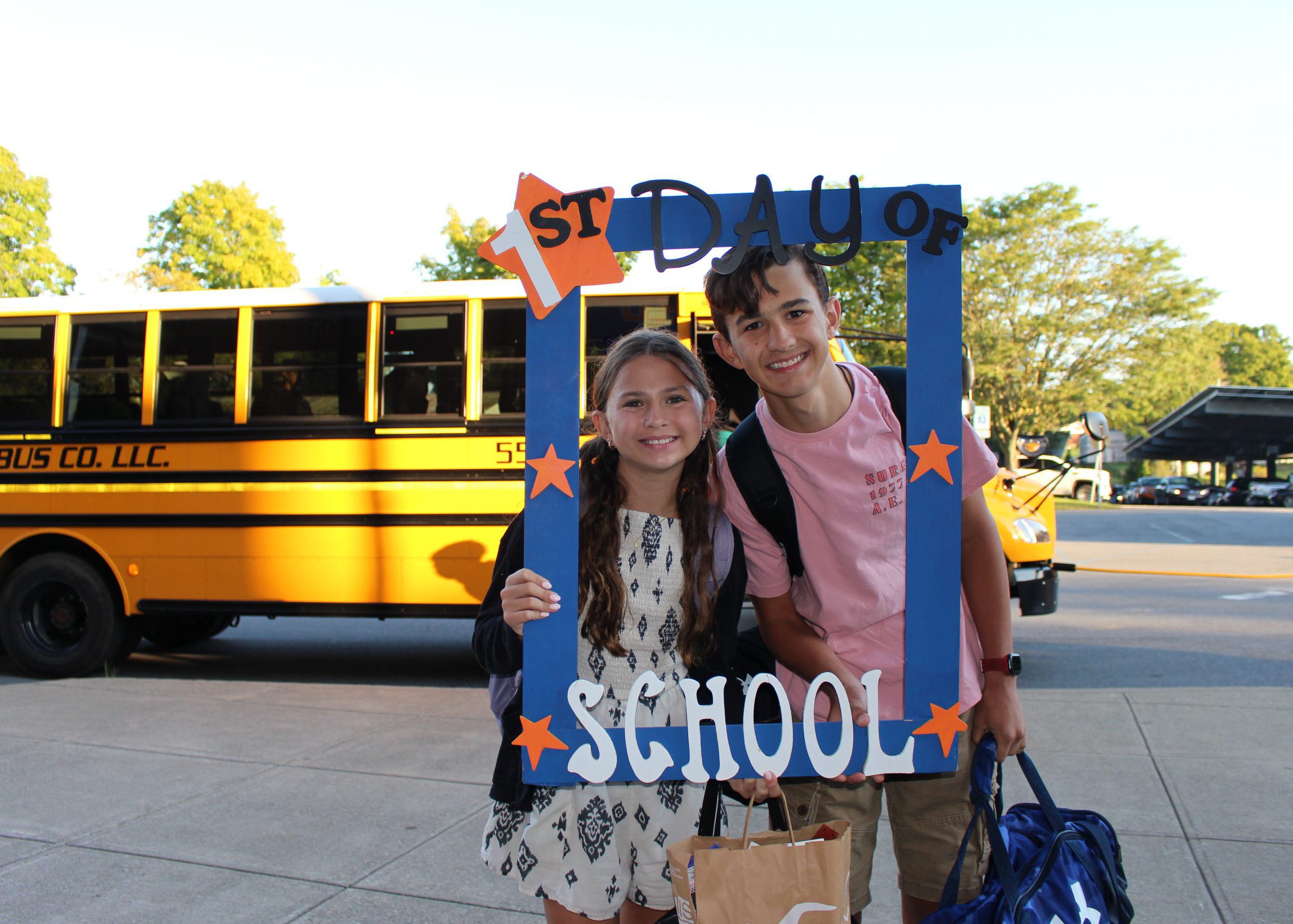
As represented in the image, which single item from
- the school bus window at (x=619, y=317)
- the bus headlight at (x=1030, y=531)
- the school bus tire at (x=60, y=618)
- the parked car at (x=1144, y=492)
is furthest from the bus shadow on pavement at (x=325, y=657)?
the parked car at (x=1144, y=492)

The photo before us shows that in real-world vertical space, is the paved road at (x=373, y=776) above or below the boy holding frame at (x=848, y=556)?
below

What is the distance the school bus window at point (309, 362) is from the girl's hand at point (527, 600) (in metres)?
5.14

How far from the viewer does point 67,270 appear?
102ft

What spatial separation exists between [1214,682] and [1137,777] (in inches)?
103

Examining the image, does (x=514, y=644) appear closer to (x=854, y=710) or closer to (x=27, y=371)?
(x=854, y=710)

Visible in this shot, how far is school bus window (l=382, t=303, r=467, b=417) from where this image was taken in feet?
21.9

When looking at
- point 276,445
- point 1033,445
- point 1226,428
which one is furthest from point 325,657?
point 1226,428

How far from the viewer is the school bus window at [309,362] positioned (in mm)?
6715

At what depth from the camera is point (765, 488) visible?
6.48ft

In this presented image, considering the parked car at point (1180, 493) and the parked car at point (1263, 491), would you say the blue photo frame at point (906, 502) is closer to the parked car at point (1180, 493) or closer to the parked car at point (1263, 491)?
the parked car at point (1263, 491)

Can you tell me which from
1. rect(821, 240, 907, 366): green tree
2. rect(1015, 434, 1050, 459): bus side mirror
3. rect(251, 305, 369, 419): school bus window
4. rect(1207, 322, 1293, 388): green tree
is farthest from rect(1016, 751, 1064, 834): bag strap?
rect(1207, 322, 1293, 388): green tree

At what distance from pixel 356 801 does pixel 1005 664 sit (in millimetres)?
3336

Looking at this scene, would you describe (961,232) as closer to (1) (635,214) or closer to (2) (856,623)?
(1) (635,214)

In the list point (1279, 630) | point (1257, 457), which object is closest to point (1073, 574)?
point (1279, 630)
